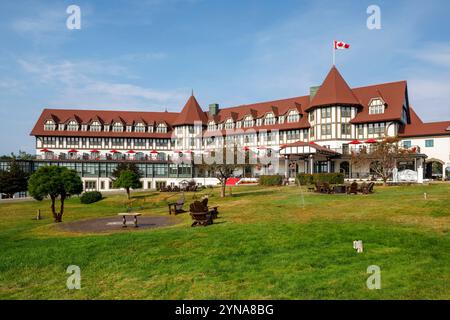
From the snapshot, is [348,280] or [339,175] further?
[339,175]

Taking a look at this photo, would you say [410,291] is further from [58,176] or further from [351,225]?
[58,176]

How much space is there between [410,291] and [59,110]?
73.5m

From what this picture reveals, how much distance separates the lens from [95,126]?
67.5m

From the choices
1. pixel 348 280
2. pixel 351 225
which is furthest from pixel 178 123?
pixel 348 280

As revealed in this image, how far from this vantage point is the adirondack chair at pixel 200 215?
14727mm

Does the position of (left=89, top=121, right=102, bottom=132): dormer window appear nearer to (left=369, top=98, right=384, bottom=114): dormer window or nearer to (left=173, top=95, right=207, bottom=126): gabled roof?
(left=173, top=95, right=207, bottom=126): gabled roof

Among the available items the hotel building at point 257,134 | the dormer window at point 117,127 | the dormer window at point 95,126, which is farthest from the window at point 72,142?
the dormer window at point 117,127

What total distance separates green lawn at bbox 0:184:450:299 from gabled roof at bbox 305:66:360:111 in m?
36.0

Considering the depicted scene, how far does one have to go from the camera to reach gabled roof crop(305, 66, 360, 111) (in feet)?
160

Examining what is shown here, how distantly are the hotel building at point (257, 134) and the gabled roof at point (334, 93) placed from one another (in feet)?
0.46

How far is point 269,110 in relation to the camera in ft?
198

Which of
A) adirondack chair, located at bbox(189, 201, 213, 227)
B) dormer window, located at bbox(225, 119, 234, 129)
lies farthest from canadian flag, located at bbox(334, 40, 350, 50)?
adirondack chair, located at bbox(189, 201, 213, 227)

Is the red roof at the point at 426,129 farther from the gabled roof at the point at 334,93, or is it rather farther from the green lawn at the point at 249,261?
the green lawn at the point at 249,261

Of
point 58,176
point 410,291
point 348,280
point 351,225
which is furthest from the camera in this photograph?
point 58,176
